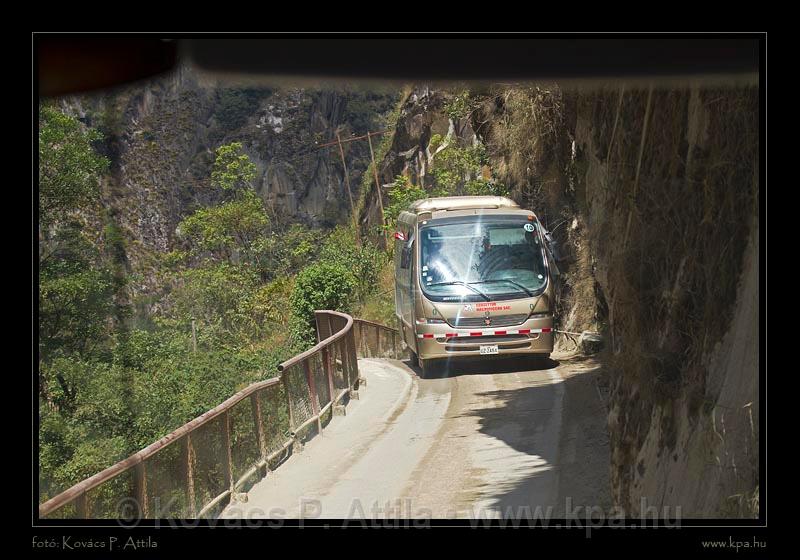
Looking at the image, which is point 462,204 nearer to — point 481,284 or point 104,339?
point 481,284

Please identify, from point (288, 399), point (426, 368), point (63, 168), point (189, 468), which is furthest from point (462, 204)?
point (63, 168)

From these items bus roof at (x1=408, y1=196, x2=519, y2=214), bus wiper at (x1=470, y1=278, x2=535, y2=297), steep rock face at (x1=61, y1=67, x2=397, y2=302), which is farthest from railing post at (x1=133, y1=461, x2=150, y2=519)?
steep rock face at (x1=61, y1=67, x2=397, y2=302)

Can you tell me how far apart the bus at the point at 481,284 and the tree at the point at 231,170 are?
41.7m

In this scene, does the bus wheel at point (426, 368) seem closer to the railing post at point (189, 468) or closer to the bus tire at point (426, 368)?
the bus tire at point (426, 368)

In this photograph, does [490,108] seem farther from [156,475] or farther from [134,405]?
[156,475]

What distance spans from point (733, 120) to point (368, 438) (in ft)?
24.9

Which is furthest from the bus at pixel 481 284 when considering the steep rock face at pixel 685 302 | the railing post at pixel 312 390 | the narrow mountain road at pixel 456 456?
the steep rock face at pixel 685 302

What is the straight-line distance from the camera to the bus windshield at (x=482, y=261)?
1516 centimetres

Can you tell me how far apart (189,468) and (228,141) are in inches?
2588

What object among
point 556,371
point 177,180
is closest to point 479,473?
point 556,371

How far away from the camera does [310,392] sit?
1278 centimetres

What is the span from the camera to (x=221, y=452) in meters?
9.36

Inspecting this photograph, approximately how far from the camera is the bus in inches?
592

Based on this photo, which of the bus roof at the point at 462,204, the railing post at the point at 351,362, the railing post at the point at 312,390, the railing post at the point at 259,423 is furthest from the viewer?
the bus roof at the point at 462,204
